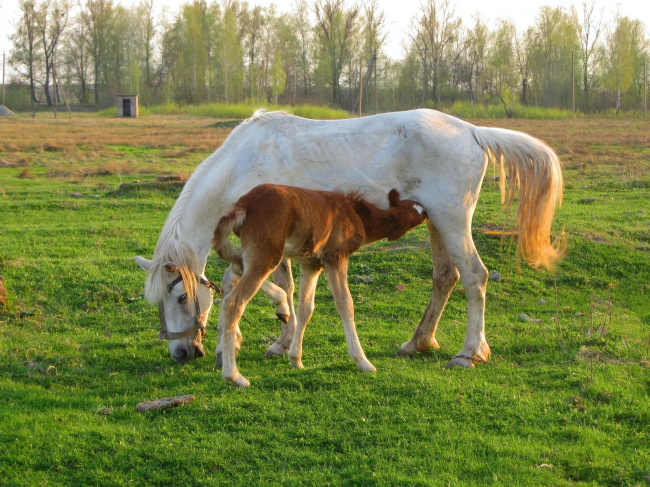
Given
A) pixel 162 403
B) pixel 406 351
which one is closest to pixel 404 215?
pixel 406 351

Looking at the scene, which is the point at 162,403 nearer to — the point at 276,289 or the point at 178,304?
the point at 178,304

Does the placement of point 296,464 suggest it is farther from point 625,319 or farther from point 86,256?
point 86,256

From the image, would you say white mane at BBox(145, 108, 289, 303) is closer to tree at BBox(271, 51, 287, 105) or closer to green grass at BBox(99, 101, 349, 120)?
green grass at BBox(99, 101, 349, 120)

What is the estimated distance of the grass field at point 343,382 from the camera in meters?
3.77

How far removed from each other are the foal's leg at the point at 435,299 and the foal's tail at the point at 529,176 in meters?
0.69

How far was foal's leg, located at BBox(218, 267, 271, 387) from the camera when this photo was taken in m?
4.96

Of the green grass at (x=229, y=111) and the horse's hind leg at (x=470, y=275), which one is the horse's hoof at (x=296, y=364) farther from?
the green grass at (x=229, y=111)

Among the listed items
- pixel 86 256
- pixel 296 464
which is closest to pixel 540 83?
pixel 86 256

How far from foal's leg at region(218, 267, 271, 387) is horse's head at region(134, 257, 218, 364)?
21.0 inches

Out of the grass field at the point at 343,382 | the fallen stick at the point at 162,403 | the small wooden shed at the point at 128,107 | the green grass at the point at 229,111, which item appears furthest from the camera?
the small wooden shed at the point at 128,107

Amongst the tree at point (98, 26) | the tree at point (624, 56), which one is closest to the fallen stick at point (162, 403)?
the tree at point (624, 56)

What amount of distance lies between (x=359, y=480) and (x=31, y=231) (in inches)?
317

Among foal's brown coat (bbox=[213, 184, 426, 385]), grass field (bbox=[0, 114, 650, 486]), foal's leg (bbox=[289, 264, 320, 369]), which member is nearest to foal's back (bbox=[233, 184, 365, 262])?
foal's brown coat (bbox=[213, 184, 426, 385])

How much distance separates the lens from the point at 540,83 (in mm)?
56375
